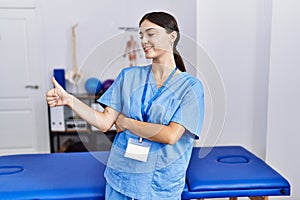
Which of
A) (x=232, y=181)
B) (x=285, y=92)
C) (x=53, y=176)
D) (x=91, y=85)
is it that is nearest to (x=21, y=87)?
(x=91, y=85)

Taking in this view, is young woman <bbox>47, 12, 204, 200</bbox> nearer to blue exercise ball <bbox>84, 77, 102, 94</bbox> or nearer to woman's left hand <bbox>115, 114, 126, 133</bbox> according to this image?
woman's left hand <bbox>115, 114, 126, 133</bbox>

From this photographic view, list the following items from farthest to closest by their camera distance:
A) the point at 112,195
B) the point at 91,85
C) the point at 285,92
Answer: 1. the point at 91,85
2. the point at 285,92
3. the point at 112,195

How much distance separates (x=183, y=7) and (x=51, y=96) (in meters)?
2.59

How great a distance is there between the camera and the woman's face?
3.13 ft

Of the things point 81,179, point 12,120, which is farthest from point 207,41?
point 12,120

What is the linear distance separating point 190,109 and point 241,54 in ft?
4.64

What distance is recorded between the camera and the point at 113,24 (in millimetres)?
3396

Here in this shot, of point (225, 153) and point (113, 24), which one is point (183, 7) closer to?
point (113, 24)

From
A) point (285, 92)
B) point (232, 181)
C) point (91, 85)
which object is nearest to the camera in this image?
point (232, 181)

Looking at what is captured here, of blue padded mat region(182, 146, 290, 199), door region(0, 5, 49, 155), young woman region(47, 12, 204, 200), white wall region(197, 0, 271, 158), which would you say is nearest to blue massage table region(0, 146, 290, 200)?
blue padded mat region(182, 146, 290, 199)

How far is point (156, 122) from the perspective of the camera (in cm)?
100

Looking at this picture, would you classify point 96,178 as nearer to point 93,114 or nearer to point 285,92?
point 93,114

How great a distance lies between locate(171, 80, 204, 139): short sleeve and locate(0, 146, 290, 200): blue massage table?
41 centimetres

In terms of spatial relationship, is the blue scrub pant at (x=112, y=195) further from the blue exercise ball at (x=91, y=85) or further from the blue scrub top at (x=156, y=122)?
the blue exercise ball at (x=91, y=85)
